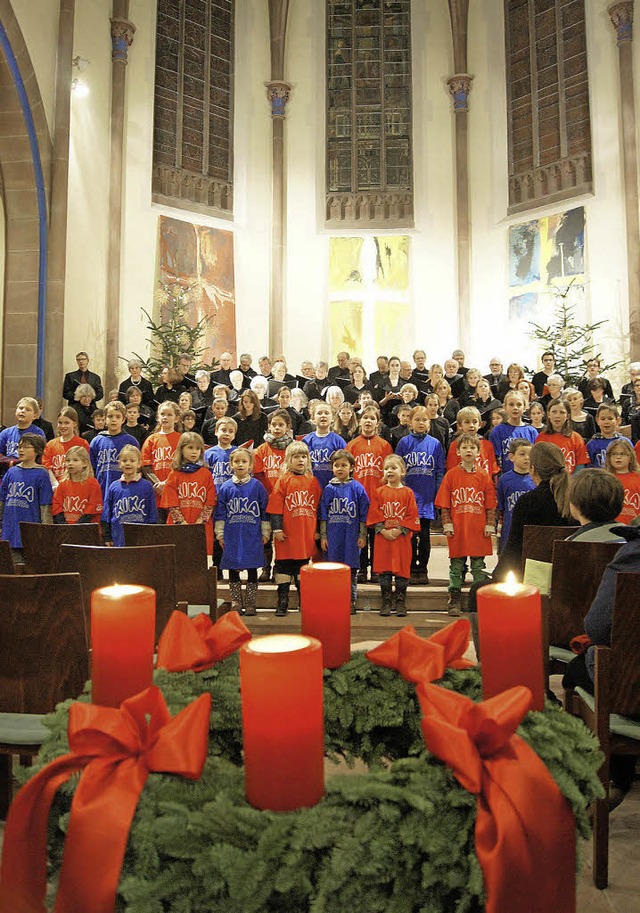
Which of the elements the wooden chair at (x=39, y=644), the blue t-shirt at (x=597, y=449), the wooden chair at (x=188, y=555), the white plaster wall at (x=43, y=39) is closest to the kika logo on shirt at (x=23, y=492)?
the wooden chair at (x=188, y=555)

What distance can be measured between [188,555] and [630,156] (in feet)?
42.0

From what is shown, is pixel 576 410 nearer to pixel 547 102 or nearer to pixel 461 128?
pixel 547 102

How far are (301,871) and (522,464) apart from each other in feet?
16.3

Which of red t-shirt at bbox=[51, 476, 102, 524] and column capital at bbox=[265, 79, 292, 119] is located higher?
column capital at bbox=[265, 79, 292, 119]

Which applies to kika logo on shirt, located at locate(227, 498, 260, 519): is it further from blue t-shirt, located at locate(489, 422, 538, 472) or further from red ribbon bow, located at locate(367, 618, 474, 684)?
red ribbon bow, located at locate(367, 618, 474, 684)

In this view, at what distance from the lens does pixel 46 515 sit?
5523mm

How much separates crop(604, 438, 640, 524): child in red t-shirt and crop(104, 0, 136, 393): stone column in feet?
32.0

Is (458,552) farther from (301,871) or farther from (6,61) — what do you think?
(6,61)

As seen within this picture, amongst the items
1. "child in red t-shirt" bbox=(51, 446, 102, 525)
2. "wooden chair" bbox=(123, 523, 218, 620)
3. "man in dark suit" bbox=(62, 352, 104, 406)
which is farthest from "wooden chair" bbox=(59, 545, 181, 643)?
"man in dark suit" bbox=(62, 352, 104, 406)

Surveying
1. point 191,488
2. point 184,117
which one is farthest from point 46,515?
point 184,117

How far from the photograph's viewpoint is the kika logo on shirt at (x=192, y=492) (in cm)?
561

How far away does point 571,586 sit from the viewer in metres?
2.77

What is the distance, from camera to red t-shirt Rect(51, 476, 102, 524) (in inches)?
219

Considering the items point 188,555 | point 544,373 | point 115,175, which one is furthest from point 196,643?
point 115,175
